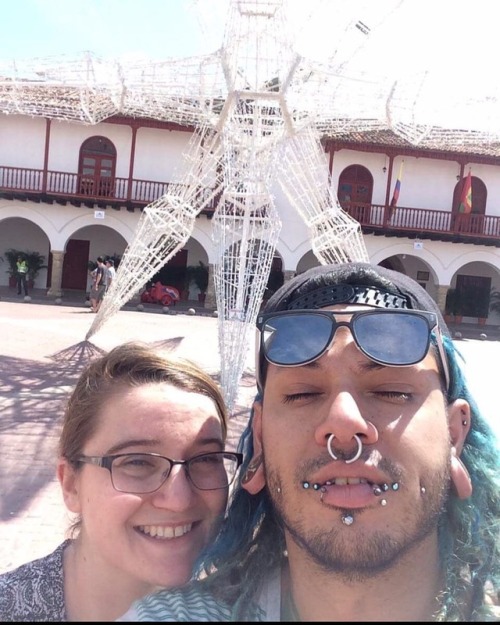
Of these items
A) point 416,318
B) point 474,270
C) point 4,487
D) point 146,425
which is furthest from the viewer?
point 474,270

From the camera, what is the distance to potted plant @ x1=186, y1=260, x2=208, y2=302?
Answer: 71.2 ft

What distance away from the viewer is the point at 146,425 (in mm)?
1497

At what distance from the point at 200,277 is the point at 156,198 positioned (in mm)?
3768

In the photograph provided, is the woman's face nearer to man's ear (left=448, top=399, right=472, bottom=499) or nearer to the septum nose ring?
the septum nose ring

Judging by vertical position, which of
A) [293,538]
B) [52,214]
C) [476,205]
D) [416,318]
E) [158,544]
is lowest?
[158,544]

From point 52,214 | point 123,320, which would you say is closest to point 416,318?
point 123,320

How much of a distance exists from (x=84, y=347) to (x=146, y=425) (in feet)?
31.3

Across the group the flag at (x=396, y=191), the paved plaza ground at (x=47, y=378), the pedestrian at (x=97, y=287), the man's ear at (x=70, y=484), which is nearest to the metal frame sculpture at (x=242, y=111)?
the paved plaza ground at (x=47, y=378)

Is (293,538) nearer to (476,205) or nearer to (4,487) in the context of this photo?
(4,487)

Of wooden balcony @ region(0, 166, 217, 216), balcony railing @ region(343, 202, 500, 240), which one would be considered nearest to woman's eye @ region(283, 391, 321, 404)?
wooden balcony @ region(0, 166, 217, 216)

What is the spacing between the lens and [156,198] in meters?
19.2

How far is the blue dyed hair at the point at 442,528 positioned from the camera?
47.6 inches

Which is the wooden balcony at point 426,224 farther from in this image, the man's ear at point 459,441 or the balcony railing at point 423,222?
the man's ear at point 459,441

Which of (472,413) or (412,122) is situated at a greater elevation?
(412,122)
